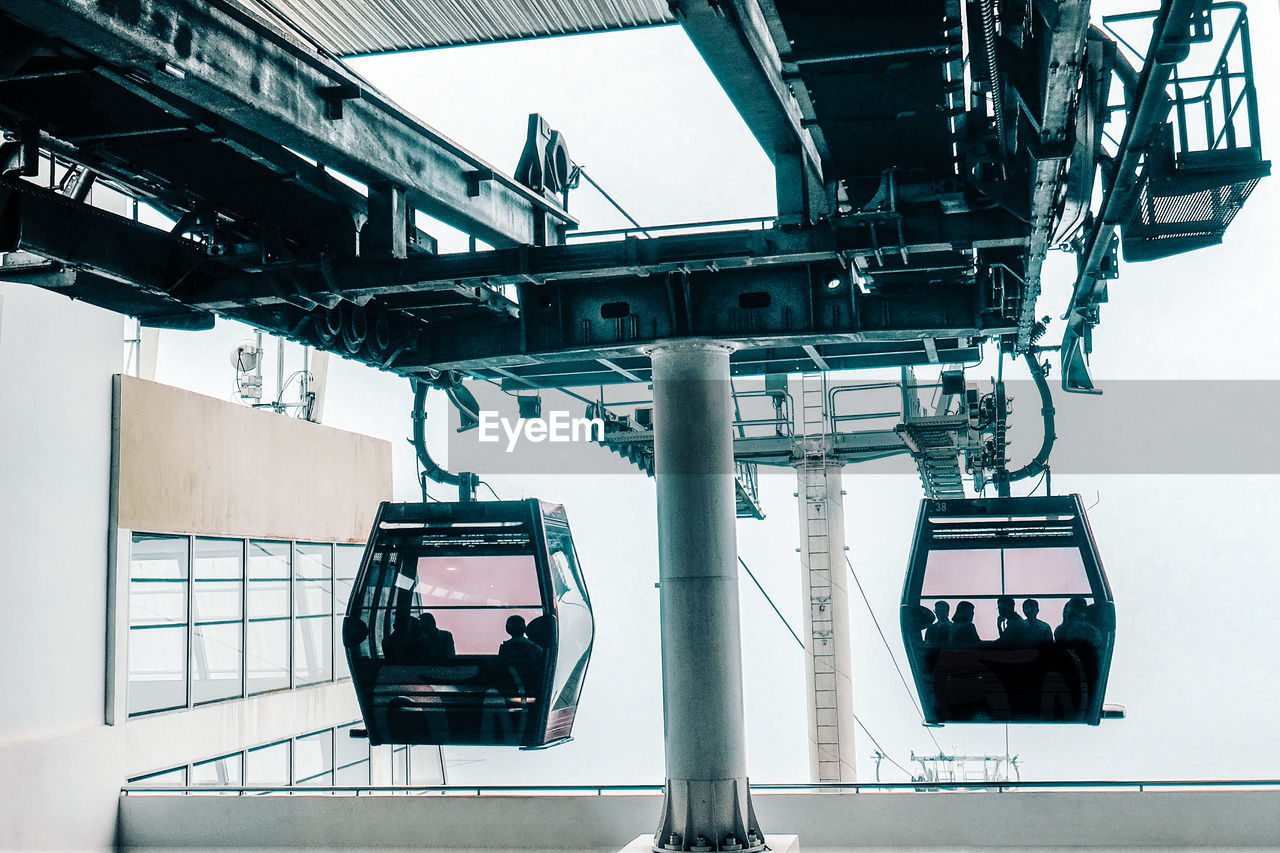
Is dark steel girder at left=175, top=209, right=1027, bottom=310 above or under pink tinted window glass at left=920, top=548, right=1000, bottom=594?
above

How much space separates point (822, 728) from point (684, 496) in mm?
15921

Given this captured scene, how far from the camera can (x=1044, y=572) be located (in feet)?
25.2

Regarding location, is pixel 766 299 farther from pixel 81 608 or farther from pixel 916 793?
pixel 81 608

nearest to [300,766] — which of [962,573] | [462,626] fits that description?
[462,626]

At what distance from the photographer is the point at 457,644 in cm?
731

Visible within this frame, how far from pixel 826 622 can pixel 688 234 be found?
17878 millimetres

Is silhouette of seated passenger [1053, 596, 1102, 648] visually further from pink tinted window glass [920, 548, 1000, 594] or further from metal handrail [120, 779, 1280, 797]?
metal handrail [120, 779, 1280, 797]

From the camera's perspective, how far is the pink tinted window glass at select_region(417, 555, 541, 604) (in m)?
7.26

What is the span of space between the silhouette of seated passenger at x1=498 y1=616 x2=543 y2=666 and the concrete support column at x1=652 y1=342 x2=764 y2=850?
5.62ft

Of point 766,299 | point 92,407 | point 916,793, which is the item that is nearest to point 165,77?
point 766,299

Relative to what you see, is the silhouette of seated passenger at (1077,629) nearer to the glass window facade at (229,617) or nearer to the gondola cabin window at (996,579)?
the gondola cabin window at (996,579)

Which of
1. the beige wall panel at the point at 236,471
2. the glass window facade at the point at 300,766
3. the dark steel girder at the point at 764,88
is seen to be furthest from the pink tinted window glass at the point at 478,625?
the beige wall panel at the point at 236,471

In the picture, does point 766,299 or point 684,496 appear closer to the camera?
point 766,299

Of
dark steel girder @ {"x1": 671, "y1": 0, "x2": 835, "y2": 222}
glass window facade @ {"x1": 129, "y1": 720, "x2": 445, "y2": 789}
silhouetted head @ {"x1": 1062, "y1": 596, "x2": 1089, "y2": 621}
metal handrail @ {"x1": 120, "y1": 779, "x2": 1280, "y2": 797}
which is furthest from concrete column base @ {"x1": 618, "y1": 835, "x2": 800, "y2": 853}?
dark steel girder @ {"x1": 671, "y1": 0, "x2": 835, "y2": 222}
